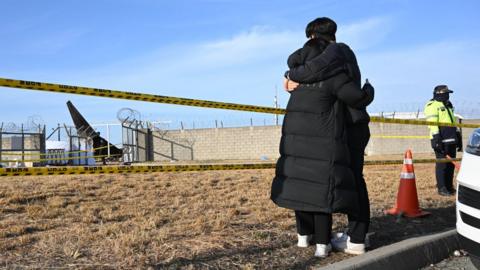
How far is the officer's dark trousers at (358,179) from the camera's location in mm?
3862

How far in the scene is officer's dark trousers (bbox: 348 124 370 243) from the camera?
12.7 feet

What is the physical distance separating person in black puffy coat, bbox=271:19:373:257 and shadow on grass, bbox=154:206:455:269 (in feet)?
0.56

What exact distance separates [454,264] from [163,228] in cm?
246

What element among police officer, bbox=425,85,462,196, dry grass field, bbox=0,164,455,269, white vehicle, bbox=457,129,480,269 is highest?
police officer, bbox=425,85,462,196

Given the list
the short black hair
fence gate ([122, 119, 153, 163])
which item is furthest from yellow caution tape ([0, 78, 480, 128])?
fence gate ([122, 119, 153, 163])

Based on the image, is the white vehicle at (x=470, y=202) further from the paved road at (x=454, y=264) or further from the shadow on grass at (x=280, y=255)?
the shadow on grass at (x=280, y=255)

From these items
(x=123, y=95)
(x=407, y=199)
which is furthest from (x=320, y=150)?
(x=407, y=199)

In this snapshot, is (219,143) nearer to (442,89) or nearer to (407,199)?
(442,89)

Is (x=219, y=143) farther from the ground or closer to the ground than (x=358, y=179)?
farther from the ground

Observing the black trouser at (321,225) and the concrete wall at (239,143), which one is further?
the concrete wall at (239,143)

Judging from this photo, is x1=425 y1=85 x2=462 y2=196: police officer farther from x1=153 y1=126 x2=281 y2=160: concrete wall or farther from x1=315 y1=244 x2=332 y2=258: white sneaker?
x1=153 y1=126 x2=281 y2=160: concrete wall

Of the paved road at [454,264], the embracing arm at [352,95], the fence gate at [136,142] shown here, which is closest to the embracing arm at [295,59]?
the embracing arm at [352,95]

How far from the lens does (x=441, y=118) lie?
25.5 feet

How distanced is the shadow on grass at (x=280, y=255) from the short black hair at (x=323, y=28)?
64.2 inches
